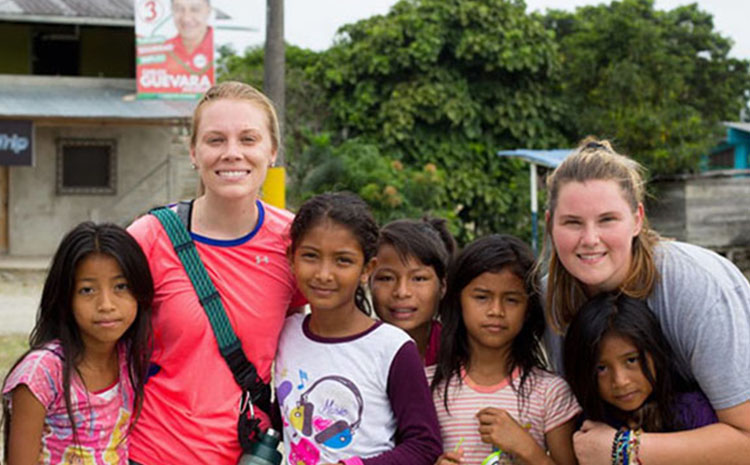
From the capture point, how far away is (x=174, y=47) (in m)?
15.1

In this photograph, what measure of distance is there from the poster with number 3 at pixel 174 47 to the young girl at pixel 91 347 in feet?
42.8

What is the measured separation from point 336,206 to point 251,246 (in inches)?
11.1

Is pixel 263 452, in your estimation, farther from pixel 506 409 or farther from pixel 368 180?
pixel 368 180

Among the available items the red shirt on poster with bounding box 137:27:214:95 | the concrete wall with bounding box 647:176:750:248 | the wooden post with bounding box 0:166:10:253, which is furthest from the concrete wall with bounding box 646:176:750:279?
the wooden post with bounding box 0:166:10:253

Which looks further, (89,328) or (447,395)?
(447,395)

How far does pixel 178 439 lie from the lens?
99.0 inches

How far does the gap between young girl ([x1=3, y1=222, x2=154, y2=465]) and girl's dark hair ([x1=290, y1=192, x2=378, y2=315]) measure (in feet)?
1.48

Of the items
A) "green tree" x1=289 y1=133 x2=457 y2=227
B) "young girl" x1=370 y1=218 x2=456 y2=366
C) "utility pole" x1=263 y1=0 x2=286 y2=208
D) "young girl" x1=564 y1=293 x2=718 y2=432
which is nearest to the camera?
"young girl" x1=564 y1=293 x2=718 y2=432

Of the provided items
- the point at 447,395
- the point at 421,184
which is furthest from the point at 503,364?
the point at 421,184

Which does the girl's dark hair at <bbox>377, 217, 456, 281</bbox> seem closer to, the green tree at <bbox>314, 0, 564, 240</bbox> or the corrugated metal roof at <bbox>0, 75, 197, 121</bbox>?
the green tree at <bbox>314, 0, 564, 240</bbox>

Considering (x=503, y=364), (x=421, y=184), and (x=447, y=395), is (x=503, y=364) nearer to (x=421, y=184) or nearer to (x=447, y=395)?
(x=447, y=395)

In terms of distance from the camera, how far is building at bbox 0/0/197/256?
16516mm

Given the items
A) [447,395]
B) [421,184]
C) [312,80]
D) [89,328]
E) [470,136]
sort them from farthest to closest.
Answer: [312,80] → [470,136] → [421,184] → [447,395] → [89,328]

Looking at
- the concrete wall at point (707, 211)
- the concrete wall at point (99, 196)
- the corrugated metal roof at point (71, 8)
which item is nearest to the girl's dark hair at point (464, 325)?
the concrete wall at point (707, 211)
